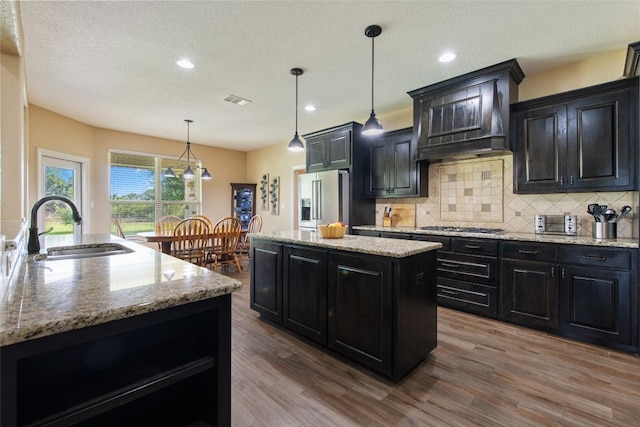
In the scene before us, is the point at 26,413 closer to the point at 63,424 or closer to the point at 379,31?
the point at 63,424

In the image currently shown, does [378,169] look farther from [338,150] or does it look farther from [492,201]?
[492,201]

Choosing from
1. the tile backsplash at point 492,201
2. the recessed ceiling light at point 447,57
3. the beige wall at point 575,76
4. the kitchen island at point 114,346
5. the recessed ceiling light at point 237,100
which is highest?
the recessed ceiling light at point 237,100

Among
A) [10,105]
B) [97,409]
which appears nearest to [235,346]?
[97,409]

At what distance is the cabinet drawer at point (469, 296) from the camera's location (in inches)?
120

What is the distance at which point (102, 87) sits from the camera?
3629 millimetres

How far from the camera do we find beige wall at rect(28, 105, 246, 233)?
14.4ft

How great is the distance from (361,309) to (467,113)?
2489 mm

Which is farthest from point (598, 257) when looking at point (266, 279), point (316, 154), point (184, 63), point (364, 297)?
point (184, 63)

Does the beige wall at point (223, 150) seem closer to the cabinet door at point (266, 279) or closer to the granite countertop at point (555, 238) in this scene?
the granite countertop at point (555, 238)

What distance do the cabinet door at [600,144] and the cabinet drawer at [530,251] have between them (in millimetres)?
687

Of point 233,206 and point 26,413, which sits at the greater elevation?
point 233,206

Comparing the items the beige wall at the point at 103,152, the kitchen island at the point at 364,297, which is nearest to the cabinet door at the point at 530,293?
the kitchen island at the point at 364,297

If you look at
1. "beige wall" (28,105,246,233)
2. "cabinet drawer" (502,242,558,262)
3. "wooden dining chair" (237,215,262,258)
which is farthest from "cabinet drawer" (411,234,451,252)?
"beige wall" (28,105,246,233)

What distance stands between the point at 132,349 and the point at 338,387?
51.6 inches
